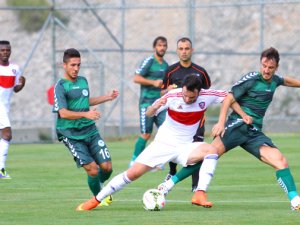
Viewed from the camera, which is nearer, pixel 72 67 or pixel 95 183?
pixel 72 67

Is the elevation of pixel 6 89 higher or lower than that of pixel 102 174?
higher

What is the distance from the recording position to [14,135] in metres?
29.0

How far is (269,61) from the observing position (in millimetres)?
13141

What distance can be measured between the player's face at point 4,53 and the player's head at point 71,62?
436 centimetres

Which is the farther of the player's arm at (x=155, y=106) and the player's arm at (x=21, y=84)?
the player's arm at (x=21, y=84)


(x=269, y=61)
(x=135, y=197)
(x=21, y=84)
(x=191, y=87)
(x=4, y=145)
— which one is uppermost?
(x=269, y=61)

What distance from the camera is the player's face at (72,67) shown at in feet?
44.5

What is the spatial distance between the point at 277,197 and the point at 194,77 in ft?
9.17

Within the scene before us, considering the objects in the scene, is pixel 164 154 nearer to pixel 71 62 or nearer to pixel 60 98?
pixel 60 98

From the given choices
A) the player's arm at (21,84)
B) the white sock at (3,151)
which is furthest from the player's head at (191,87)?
the player's arm at (21,84)

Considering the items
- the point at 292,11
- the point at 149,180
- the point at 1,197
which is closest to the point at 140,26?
the point at 292,11

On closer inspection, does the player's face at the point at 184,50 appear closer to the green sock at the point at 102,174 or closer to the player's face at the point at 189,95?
the green sock at the point at 102,174

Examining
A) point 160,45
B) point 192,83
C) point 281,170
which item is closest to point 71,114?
point 192,83

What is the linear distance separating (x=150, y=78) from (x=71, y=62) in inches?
260
